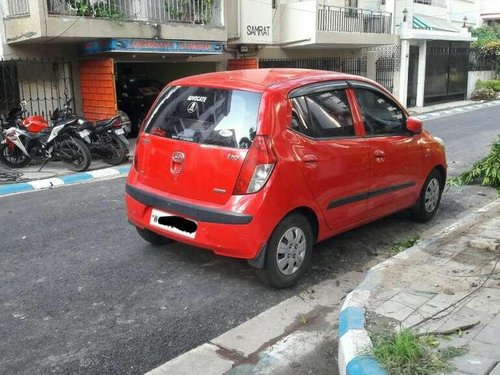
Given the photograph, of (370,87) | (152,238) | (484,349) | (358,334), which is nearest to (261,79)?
(370,87)

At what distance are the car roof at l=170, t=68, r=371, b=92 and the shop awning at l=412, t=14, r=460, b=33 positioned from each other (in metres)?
18.6

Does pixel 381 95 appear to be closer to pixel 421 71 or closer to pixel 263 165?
Answer: pixel 263 165

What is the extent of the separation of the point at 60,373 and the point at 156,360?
567 mm

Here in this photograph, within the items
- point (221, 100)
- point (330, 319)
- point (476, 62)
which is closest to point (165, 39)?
point (221, 100)

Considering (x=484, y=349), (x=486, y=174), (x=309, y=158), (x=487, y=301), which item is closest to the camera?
(x=484, y=349)

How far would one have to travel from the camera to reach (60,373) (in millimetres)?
3287

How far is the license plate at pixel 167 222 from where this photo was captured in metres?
4.38

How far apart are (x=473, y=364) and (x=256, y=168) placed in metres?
1.94

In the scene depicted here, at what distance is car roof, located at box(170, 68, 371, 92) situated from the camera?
4395mm

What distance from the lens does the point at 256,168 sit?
408 cm

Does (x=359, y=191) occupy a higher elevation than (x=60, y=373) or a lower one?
higher

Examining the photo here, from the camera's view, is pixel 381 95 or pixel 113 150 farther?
pixel 113 150

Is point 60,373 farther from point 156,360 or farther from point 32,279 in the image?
point 32,279

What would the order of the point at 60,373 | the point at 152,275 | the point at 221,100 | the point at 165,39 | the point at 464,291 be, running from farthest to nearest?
1. the point at 165,39
2. the point at 152,275
3. the point at 221,100
4. the point at 464,291
5. the point at 60,373
